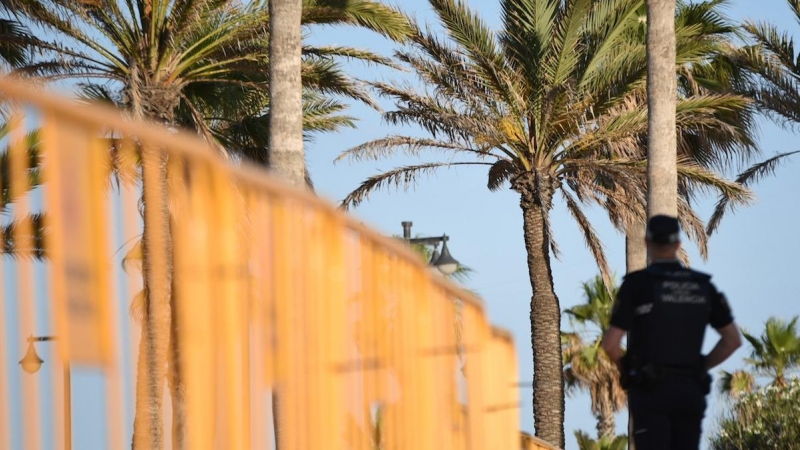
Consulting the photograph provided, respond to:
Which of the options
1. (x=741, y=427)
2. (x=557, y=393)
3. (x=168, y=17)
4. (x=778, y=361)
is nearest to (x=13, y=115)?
(x=168, y=17)

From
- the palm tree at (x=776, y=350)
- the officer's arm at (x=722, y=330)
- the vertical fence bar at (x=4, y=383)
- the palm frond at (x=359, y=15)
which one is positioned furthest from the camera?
the palm tree at (x=776, y=350)

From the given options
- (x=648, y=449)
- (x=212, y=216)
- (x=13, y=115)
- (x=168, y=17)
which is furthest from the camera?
(x=168, y=17)

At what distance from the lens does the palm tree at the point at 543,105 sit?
21.8 metres

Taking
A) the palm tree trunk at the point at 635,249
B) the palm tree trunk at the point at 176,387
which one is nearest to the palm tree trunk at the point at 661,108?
the palm tree trunk at the point at 635,249

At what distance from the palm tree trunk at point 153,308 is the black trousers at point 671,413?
2.71 meters

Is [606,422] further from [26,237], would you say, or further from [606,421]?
[26,237]

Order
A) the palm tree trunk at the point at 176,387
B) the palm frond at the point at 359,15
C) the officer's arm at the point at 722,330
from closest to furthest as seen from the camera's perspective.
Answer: the palm tree trunk at the point at 176,387 < the officer's arm at the point at 722,330 < the palm frond at the point at 359,15

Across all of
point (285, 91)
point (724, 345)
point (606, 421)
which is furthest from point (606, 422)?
point (724, 345)

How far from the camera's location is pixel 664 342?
5.80 metres

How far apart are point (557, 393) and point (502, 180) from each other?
4241mm

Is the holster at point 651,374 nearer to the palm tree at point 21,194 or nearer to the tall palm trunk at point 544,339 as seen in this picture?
the palm tree at point 21,194

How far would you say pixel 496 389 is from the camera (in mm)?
7969

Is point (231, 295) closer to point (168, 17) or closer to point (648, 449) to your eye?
point (648, 449)

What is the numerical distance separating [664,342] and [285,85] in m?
9.26
